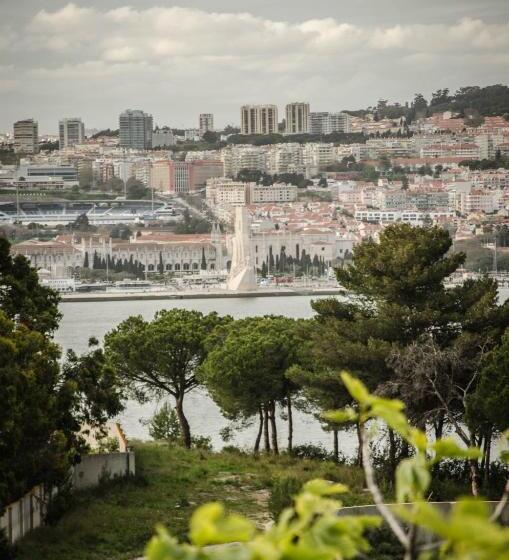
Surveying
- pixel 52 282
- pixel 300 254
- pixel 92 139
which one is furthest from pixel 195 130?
pixel 52 282

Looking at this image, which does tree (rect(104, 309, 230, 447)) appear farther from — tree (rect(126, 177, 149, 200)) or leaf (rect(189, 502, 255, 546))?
tree (rect(126, 177, 149, 200))

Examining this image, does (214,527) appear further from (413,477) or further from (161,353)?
(161,353)

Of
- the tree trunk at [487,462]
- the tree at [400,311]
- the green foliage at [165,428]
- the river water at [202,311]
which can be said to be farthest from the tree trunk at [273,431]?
the tree trunk at [487,462]

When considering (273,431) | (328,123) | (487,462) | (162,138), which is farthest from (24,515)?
(162,138)

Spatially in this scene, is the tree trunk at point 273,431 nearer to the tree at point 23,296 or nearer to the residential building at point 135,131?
the tree at point 23,296

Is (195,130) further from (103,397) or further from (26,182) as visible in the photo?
(103,397)
